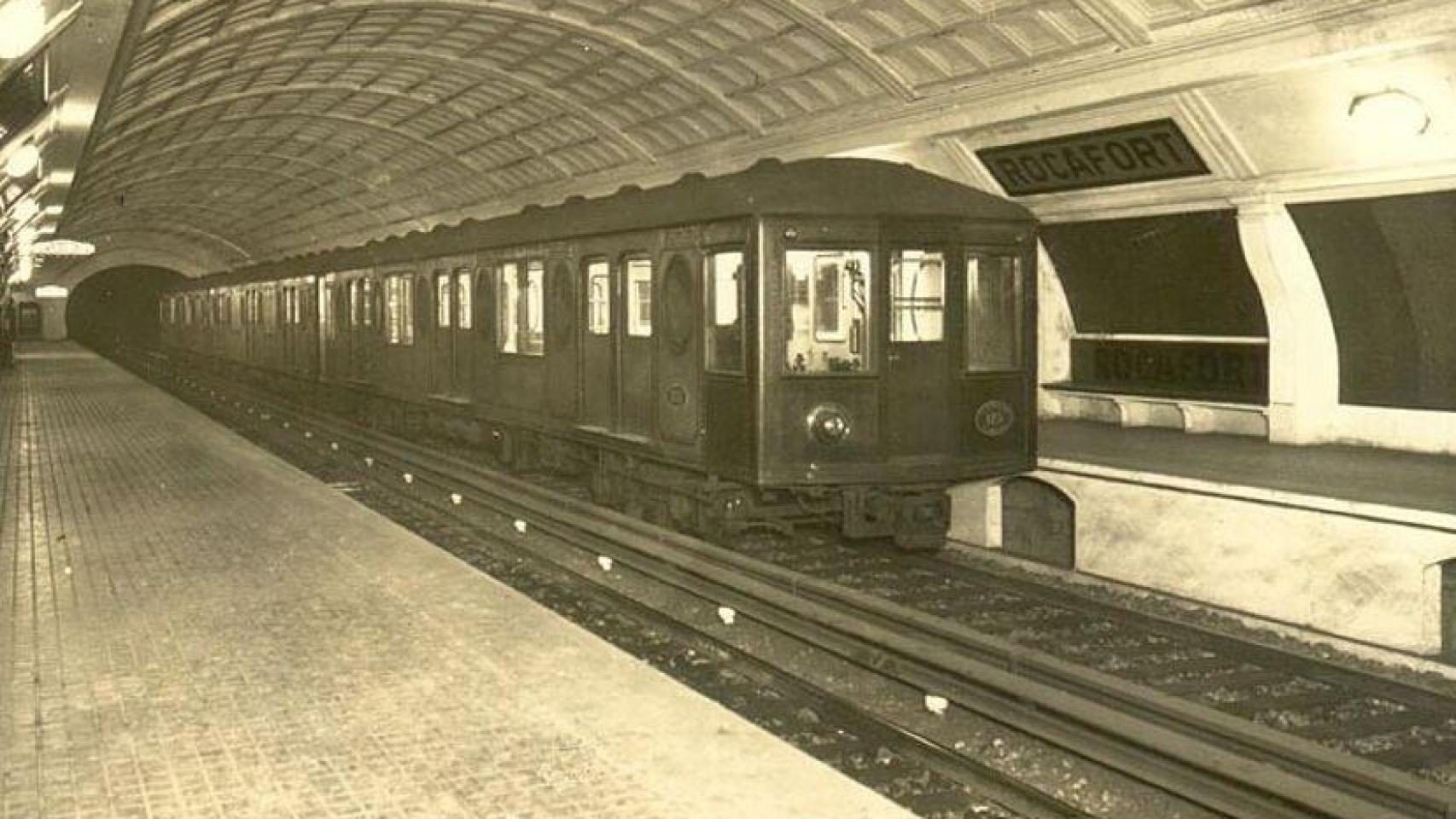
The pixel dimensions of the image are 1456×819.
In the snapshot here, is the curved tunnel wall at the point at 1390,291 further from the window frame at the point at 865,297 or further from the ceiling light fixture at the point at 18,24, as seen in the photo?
the ceiling light fixture at the point at 18,24

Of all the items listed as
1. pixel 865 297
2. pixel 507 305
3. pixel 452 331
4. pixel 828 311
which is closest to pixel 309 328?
pixel 452 331

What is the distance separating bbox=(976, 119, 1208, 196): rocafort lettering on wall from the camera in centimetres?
1404

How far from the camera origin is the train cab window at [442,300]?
17672 mm

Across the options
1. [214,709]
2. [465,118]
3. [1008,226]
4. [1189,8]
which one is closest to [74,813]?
[214,709]

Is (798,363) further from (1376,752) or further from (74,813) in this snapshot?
(74,813)

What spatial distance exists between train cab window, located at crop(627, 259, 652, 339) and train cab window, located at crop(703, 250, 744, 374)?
1.14 m

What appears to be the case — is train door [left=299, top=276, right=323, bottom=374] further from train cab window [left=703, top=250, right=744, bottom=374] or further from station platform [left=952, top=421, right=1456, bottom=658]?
train cab window [left=703, top=250, right=744, bottom=374]

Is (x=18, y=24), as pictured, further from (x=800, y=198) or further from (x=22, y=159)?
(x=22, y=159)

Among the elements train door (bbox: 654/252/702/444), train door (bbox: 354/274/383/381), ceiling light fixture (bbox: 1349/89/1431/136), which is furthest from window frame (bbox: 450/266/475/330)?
ceiling light fixture (bbox: 1349/89/1431/136)

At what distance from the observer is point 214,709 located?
678cm

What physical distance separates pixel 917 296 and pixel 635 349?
8.89ft

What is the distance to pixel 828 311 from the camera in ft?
34.1

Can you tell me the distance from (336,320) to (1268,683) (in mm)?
18996

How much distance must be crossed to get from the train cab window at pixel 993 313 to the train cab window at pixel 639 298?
9.05ft
